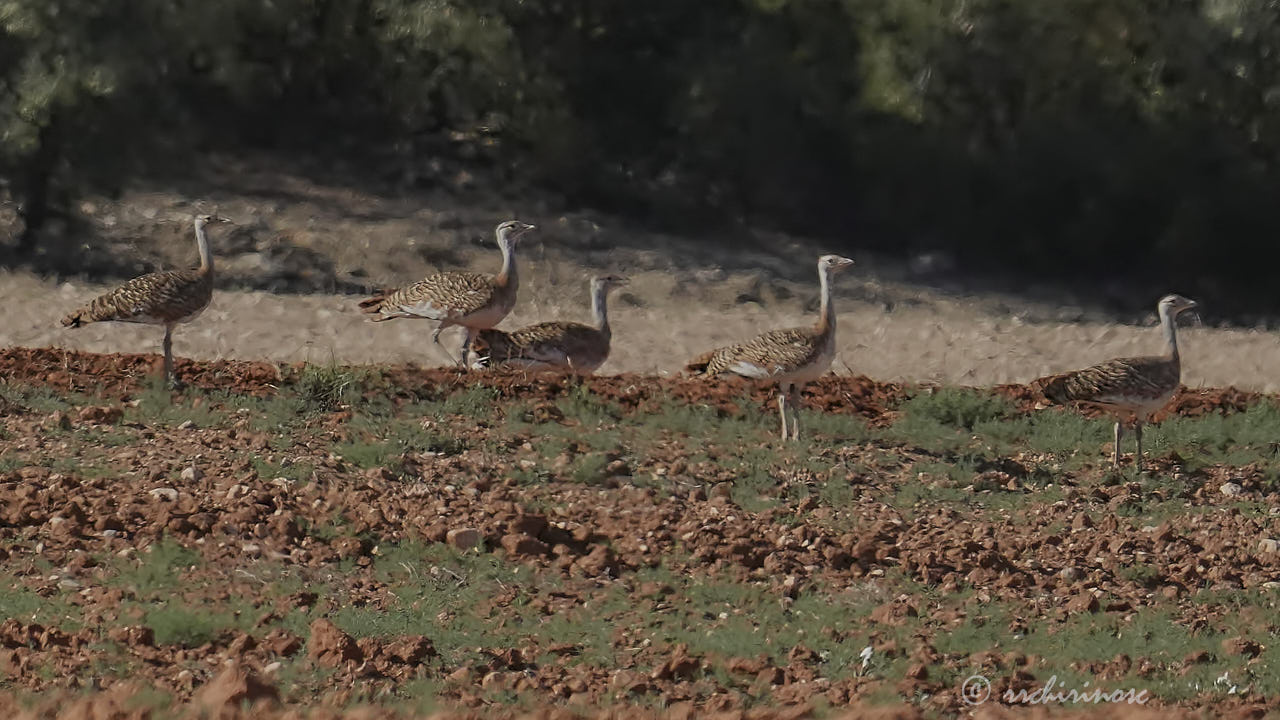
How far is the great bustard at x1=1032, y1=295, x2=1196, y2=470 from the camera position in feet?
42.4

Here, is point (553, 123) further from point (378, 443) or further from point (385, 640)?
point (385, 640)

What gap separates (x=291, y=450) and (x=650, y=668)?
4.09m

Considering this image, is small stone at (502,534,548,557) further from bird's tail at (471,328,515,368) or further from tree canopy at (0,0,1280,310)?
tree canopy at (0,0,1280,310)

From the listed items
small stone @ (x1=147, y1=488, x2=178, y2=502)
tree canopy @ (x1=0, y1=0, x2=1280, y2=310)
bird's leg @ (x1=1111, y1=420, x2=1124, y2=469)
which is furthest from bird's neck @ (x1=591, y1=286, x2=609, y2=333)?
tree canopy @ (x1=0, y1=0, x2=1280, y2=310)

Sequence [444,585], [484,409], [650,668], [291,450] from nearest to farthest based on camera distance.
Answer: [650,668]
[444,585]
[291,450]
[484,409]

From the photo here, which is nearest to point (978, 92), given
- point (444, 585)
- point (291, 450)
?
point (291, 450)

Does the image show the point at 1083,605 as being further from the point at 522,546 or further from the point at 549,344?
the point at 549,344

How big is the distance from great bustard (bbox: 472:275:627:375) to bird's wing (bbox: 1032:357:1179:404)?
337 cm

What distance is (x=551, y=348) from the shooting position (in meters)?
14.6

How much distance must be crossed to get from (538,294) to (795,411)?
9.59 meters

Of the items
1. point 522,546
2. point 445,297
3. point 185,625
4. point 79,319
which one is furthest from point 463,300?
point 185,625

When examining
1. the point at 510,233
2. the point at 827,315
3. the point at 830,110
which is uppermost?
the point at 830,110

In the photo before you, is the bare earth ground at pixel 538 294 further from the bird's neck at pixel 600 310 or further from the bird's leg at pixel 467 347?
the bird's neck at pixel 600 310

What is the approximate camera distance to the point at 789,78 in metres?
27.1
